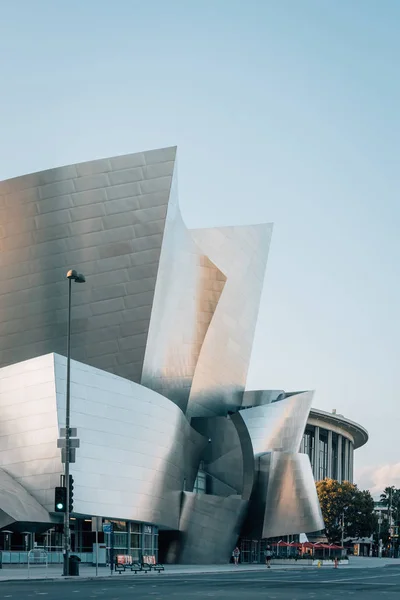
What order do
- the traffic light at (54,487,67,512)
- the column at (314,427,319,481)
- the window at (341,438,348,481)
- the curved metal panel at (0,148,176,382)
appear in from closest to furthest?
the traffic light at (54,487,67,512) → the curved metal panel at (0,148,176,382) → the column at (314,427,319,481) → the window at (341,438,348,481)

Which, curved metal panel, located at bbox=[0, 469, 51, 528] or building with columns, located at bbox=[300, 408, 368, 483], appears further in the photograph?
building with columns, located at bbox=[300, 408, 368, 483]

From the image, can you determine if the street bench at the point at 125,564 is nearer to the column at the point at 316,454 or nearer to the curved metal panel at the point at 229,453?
the curved metal panel at the point at 229,453

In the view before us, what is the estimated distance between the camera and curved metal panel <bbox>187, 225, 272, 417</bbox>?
67.8 meters

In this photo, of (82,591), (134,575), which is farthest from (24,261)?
(82,591)

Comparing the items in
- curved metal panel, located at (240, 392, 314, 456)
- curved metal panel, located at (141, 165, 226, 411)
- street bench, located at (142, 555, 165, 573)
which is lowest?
street bench, located at (142, 555, 165, 573)

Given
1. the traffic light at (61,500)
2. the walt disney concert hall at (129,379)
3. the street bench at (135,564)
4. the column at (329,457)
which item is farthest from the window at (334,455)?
the traffic light at (61,500)

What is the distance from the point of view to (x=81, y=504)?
156ft

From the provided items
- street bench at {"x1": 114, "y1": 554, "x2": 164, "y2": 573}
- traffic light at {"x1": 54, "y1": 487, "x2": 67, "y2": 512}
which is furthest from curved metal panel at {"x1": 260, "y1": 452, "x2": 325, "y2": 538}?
traffic light at {"x1": 54, "y1": 487, "x2": 67, "y2": 512}

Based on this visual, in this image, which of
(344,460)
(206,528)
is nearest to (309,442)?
(344,460)

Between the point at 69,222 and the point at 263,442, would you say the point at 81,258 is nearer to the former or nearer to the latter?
Result: the point at 69,222

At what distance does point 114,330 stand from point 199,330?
10.3 metres

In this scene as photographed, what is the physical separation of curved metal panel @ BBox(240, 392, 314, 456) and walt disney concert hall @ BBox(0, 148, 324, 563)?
0.49 feet

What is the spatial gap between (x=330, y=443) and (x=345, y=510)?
750 inches

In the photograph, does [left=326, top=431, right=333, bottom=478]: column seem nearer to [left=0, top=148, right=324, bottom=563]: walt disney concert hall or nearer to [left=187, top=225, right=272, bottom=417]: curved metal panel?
[left=187, top=225, right=272, bottom=417]: curved metal panel
